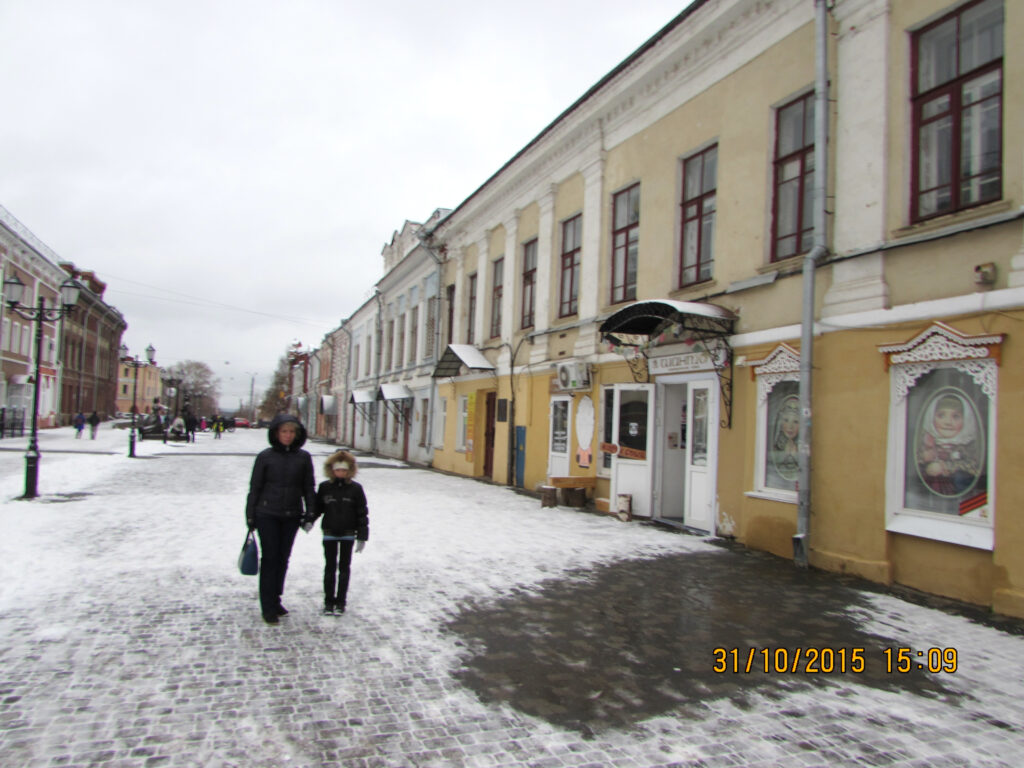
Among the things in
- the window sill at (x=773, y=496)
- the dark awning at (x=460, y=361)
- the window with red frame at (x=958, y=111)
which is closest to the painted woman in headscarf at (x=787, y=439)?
the window sill at (x=773, y=496)

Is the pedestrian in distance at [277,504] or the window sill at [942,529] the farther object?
the window sill at [942,529]

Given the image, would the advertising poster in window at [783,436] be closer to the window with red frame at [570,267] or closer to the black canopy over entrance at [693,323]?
the black canopy over entrance at [693,323]

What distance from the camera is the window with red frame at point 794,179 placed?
27.8ft

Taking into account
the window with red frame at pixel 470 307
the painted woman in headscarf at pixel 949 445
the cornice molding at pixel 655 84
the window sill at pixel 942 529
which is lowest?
the window sill at pixel 942 529

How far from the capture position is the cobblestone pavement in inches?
131

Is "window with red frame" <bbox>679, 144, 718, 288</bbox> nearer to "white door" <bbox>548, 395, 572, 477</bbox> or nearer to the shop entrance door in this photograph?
the shop entrance door

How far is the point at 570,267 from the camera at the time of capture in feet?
46.6

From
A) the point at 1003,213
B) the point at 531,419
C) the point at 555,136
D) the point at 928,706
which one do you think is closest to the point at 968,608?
the point at 928,706

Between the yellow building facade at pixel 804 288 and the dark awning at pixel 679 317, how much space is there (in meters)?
0.05

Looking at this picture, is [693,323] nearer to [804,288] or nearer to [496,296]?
[804,288]

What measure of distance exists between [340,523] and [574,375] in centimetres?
801

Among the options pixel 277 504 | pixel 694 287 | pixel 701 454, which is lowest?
pixel 277 504

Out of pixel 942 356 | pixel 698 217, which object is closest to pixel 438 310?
pixel 698 217
